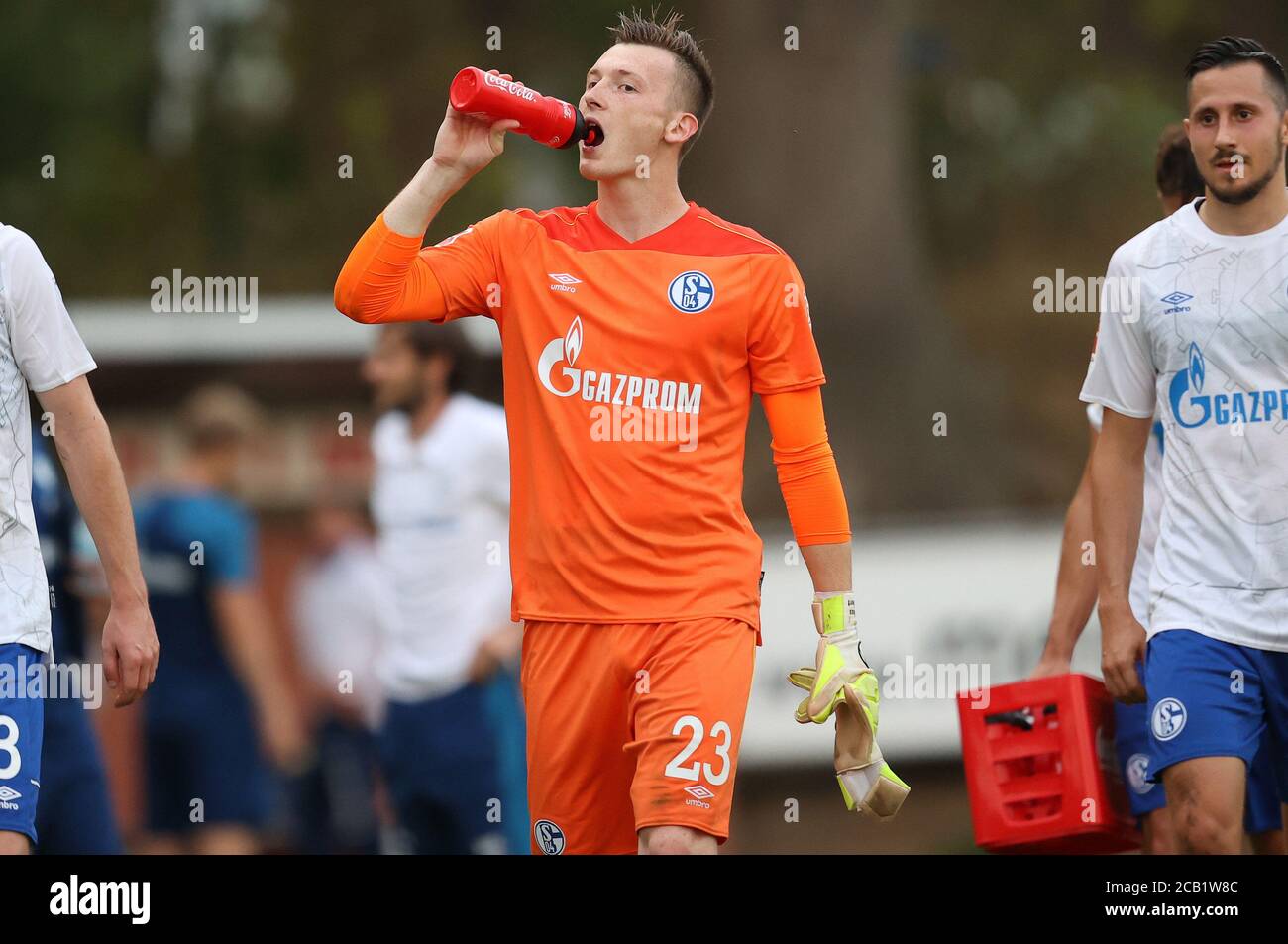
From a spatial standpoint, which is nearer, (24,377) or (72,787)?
(24,377)

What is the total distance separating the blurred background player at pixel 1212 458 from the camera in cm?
639

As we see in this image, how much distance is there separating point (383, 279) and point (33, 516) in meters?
1.25

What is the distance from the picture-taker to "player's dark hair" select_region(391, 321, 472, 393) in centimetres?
1013

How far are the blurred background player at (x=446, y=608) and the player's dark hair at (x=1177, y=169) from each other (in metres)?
3.55

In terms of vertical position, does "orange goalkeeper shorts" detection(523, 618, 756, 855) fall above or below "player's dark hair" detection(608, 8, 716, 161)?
below

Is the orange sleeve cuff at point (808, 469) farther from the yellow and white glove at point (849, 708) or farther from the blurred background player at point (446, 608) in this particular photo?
the blurred background player at point (446, 608)

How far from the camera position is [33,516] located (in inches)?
237

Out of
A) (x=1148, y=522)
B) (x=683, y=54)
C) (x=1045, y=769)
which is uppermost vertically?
(x=683, y=54)

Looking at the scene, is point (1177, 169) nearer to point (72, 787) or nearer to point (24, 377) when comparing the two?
point (24, 377)

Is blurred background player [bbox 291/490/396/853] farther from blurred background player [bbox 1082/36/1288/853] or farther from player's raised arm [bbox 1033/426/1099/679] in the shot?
blurred background player [bbox 1082/36/1288/853]

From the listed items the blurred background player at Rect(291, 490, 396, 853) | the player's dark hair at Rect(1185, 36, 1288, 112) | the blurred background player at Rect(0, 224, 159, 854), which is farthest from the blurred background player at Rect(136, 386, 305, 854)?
the player's dark hair at Rect(1185, 36, 1288, 112)

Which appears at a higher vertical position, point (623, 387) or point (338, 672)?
point (623, 387)

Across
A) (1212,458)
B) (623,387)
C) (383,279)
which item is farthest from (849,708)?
(383,279)

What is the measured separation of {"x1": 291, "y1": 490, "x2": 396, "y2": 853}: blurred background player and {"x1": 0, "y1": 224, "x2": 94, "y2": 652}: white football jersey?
19.8 ft
